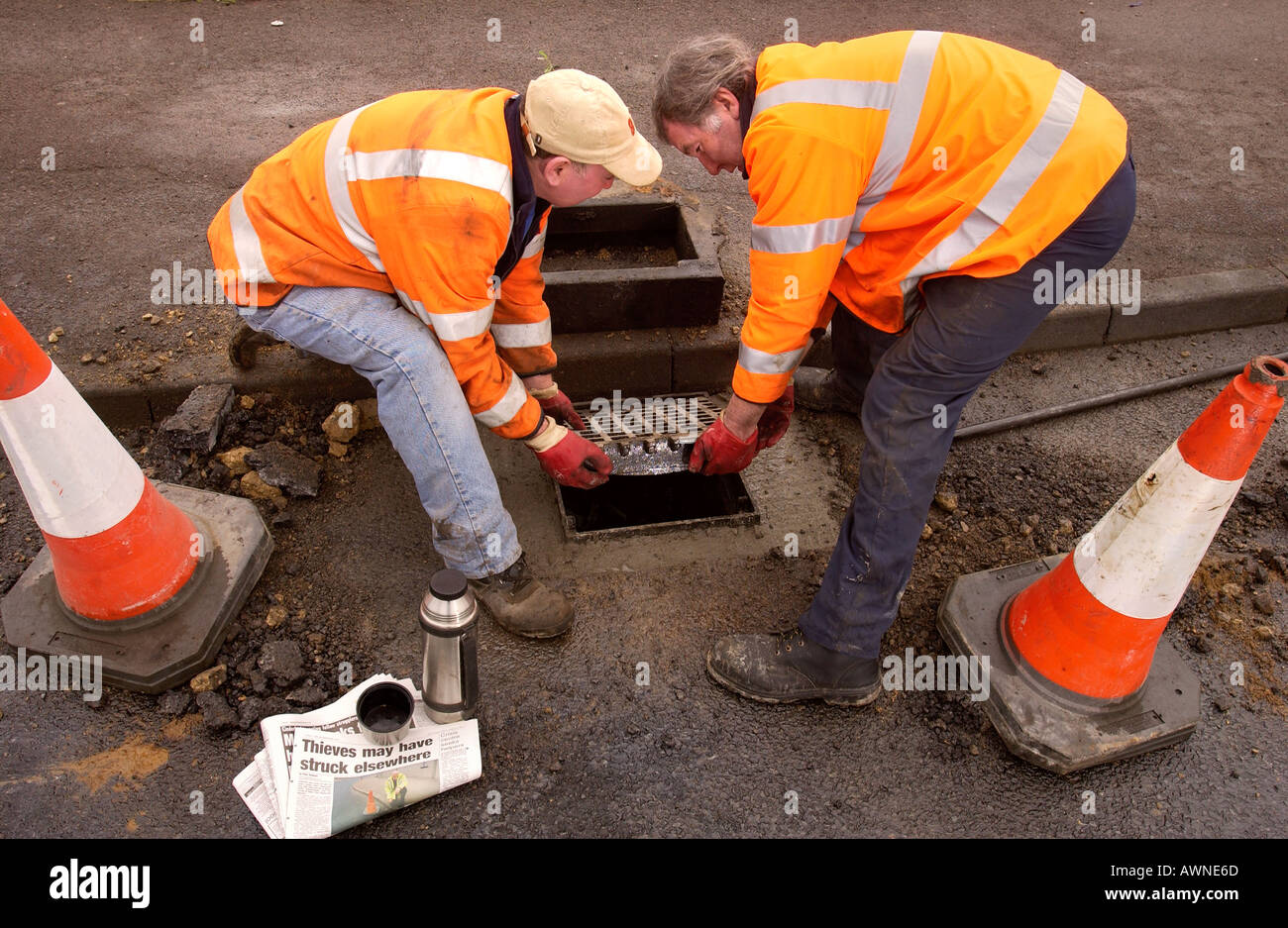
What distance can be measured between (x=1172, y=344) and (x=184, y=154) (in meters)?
5.68

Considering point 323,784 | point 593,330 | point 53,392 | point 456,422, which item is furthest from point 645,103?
point 323,784

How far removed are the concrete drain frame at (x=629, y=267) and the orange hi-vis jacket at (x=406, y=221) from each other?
807 millimetres

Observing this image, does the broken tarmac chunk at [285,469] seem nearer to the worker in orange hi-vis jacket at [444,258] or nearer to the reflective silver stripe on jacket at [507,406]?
the worker in orange hi-vis jacket at [444,258]

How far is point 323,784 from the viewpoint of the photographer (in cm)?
241

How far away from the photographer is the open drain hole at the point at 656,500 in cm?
347

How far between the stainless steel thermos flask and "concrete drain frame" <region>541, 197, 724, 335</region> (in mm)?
1602

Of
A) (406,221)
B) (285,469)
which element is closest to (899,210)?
(406,221)

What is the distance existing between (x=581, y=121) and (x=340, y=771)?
198 centimetres

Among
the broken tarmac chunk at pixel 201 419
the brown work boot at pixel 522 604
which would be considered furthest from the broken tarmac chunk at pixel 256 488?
the brown work boot at pixel 522 604

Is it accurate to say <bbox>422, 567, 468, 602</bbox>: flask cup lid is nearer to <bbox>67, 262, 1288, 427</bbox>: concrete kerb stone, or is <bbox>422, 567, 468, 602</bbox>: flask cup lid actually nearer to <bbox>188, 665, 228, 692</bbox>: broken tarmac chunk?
<bbox>188, 665, 228, 692</bbox>: broken tarmac chunk

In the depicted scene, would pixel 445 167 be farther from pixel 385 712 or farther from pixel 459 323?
pixel 385 712

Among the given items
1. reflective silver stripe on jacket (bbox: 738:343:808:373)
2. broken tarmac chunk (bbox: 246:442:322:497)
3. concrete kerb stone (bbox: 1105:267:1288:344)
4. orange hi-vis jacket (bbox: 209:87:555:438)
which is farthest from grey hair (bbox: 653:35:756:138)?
concrete kerb stone (bbox: 1105:267:1288:344)

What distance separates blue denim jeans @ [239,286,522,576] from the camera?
2635mm

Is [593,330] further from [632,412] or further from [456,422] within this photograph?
[456,422]
